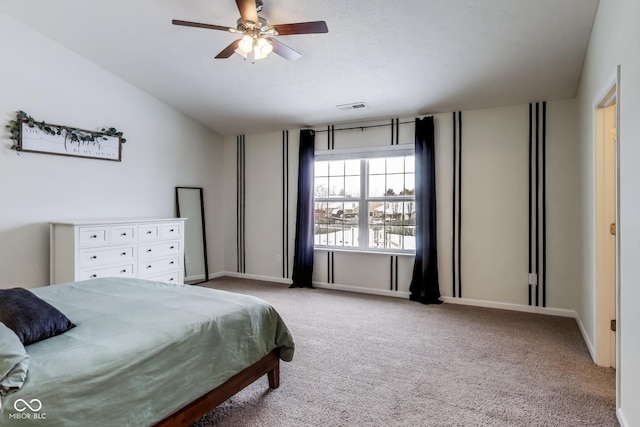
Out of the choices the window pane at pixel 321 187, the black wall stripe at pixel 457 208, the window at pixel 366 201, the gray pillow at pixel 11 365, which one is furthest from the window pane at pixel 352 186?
the gray pillow at pixel 11 365

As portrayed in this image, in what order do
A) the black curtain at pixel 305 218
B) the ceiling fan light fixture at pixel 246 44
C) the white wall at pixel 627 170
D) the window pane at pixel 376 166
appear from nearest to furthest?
the white wall at pixel 627 170 < the ceiling fan light fixture at pixel 246 44 < the window pane at pixel 376 166 < the black curtain at pixel 305 218

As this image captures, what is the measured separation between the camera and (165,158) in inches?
197

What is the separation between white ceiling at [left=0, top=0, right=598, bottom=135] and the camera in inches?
109

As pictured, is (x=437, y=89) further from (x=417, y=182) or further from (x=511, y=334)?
(x=511, y=334)

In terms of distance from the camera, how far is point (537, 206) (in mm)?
3889

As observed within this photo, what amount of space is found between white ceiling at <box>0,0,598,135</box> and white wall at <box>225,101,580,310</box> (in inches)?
10.6

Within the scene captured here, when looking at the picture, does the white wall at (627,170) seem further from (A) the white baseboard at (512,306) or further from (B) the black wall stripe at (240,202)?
(B) the black wall stripe at (240,202)

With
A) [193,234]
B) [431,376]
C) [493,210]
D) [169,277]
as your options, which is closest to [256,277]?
[193,234]

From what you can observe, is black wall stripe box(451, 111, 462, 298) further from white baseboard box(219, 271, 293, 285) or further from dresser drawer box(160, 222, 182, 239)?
dresser drawer box(160, 222, 182, 239)

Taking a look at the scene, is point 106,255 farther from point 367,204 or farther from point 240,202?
point 367,204

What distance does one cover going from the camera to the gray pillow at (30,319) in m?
1.42

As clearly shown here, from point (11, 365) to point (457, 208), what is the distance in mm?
4132

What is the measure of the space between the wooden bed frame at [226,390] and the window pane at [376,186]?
3.03 metres

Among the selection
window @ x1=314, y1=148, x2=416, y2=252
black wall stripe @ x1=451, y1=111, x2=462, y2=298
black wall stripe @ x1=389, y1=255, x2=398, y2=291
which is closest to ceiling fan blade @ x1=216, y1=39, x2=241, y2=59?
window @ x1=314, y1=148, x2=416, y2=252
